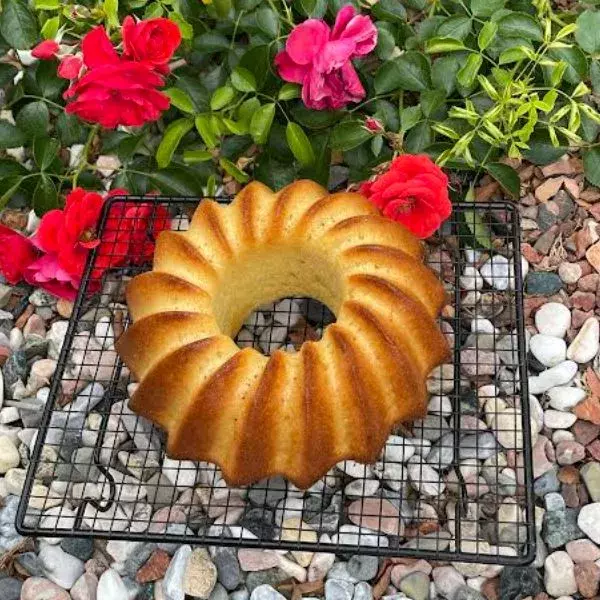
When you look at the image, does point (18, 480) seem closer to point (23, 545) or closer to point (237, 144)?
point (23, 545)

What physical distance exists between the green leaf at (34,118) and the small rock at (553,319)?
1.64 meters

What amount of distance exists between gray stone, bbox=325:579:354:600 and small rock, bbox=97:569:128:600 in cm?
51

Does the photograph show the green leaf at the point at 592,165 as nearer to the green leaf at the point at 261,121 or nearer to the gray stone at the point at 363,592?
the green leaf at the point at 261,121

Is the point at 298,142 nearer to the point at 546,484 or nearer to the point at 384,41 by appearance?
the point at 384,41

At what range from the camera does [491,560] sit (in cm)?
224

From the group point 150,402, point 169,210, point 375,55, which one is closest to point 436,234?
point 375,55

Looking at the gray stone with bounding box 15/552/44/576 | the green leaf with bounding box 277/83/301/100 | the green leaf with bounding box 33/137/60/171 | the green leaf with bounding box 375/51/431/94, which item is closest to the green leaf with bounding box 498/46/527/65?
the green leaf with bounding box 375/51/431/94

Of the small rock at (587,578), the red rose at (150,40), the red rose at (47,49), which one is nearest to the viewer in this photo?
the small rock at (587,578)

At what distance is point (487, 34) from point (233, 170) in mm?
859

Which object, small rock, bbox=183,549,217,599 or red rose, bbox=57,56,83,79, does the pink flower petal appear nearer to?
red rose, bbox=57,56,83,79

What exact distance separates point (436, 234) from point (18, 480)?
4.60ft

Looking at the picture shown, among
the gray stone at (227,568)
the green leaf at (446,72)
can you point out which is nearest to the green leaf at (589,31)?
the green leaf at (446,72)

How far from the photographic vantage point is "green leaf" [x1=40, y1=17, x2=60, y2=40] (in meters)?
2.95

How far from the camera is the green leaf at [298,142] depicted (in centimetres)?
302
